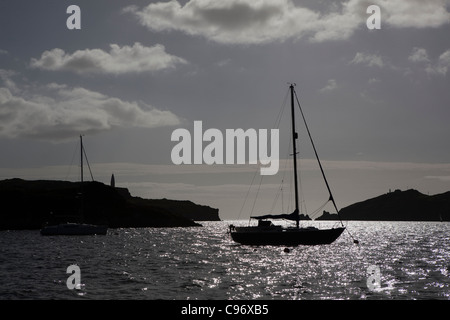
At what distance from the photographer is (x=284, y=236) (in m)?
61.7

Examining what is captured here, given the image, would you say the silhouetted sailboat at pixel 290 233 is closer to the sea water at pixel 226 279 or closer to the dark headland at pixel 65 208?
the sea water at pixel 226 279

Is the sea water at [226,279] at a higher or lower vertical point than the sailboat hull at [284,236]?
lower

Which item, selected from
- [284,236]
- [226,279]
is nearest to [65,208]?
[284,236]

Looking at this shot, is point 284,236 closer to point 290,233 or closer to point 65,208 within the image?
point 290,233

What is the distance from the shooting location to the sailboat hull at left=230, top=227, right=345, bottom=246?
61.8 meters

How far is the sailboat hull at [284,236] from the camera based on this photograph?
61.8 meters

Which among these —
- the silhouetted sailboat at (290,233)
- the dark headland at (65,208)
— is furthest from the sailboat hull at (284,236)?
the dark headland at (65,208)

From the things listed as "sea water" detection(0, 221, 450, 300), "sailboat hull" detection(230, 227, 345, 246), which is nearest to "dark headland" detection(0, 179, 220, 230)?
"sailboat hull" detection(230, 227, 345, 246)

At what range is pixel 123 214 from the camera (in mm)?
190000

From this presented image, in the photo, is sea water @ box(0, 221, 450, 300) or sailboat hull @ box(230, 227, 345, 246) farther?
sailboat hull @ box(230, 227, 345, 246)

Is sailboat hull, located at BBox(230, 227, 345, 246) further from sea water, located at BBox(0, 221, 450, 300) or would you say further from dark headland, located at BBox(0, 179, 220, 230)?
dark headland, located at BBox(0, 179, 220, 230)
